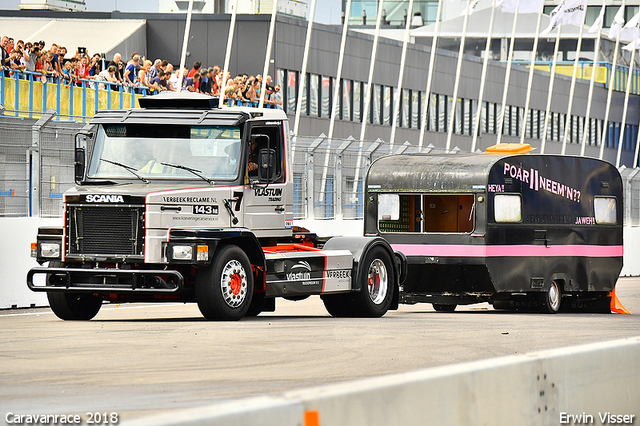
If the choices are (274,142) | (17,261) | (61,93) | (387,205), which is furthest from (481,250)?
(61,93)

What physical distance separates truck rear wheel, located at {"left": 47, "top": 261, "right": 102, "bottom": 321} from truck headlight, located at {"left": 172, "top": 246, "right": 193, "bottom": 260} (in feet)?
4.81

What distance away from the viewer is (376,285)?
17.1 meters

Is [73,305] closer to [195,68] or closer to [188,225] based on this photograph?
[188,225]

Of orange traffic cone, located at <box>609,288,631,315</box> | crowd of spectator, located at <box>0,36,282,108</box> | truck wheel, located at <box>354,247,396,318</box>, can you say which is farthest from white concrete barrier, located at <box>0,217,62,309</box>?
orange traffic cone, located at <box>609,288,631,315</box>

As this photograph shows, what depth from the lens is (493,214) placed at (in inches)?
754

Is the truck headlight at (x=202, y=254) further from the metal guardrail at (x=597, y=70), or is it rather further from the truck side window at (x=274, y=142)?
the metal guardrail at (x=597, y=70)

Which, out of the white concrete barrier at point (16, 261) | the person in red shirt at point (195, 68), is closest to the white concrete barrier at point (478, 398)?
the white concrete barrier at point (16, 261)

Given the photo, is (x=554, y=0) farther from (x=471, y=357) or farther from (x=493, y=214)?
(x=471, y=357)

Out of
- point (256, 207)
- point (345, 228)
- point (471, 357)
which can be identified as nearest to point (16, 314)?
point (256, 207)

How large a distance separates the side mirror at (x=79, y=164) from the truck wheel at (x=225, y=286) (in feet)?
7.11

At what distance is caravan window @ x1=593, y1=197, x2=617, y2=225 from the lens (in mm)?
21750

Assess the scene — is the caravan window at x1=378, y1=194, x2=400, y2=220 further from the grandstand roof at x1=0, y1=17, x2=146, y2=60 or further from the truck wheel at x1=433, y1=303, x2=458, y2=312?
the grandstand roof at x1=0, y1=17, x2=146, y2=60

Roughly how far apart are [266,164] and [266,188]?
0.44 meters

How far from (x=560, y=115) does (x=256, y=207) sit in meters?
58.1
